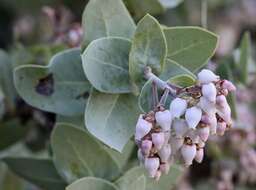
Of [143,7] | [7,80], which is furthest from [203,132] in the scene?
[7,80]

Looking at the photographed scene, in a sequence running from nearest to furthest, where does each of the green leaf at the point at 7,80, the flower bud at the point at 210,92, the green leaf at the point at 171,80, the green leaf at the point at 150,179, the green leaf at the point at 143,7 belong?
1. the flower bud at the point at 210,92
2. the green leaf at the point at 171,80
3. the green leaf at the point at 150,179
4. the green leaf at the point at 143,7
5. the green leaf at the point at 7,80

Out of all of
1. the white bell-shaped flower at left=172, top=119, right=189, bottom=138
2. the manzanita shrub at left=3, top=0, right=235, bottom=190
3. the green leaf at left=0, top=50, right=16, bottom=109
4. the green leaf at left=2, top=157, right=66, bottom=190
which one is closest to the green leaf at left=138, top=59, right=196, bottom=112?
the manzanita shrub at left=3, top=0, right=235, bottom=190

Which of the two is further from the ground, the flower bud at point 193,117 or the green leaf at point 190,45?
the flower bud at point 193,117

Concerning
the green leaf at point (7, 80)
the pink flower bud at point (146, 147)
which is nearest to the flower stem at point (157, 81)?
the pink flower bud at point (146, 147)

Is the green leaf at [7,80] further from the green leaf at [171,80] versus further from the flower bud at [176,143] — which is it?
the flower bud at [176,143]

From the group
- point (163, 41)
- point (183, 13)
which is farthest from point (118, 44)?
point (183, 13)

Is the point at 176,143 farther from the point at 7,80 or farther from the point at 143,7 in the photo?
the point at 7,80

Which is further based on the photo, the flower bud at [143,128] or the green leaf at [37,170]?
the green leaf at [37,170]

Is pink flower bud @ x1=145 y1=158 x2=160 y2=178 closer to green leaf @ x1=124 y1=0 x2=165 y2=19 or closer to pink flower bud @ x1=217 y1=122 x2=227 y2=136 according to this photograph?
pink flower bud @ x1=217 y1=122 x2=227 y2=136
